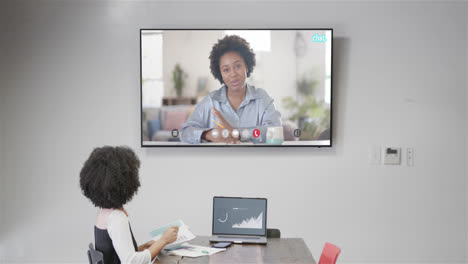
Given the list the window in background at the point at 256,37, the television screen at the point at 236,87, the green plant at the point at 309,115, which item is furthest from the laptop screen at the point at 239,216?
the window in background at the point at 256,37

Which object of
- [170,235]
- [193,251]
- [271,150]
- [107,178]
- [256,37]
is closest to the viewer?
[107,178]

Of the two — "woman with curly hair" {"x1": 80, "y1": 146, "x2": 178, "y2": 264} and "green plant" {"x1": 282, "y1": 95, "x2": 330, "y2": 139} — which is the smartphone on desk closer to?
"woman with curly hair" {"x1": 80, "y1": 146, "x2": 178, "y2": 264}

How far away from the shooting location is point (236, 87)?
4055 mm

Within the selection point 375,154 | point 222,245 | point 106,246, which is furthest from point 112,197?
point 375,154

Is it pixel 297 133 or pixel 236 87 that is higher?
pixel 236 87

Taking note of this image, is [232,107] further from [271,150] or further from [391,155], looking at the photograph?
[391,155]

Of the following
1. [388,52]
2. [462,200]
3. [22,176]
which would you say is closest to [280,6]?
[388,52]

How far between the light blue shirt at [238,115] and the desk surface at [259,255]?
53.9 inches

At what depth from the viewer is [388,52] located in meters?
4.07

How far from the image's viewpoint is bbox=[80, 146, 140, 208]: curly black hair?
229 cm

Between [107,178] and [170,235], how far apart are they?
1.53ft

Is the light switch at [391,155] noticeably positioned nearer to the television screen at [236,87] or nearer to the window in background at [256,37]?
the television screen at [236,87]

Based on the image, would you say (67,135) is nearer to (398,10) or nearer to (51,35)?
(51,35)

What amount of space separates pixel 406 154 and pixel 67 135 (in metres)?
2.89
